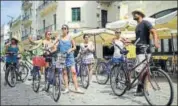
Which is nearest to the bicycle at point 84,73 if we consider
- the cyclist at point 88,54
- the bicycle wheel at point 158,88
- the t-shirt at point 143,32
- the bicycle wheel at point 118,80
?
the cyclist at point 88,54

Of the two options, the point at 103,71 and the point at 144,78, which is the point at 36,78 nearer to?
the point at 103,71

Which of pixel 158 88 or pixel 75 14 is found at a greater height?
→ pixel 75 14

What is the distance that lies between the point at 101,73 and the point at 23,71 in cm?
286

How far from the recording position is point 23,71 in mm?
13570

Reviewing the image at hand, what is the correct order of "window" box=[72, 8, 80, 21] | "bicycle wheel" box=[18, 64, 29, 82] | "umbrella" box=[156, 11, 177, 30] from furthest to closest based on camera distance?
"window" box=[72, 8, 80, 21], "bicycle wheel" box=[18, 64, 29, 82], "umbrella" box=[156, 11, 177, 30]

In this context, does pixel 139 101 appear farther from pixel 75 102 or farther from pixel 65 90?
pixel 65 90

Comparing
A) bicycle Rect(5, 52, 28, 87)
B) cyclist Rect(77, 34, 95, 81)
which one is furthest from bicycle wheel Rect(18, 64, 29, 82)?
cyclist Rect(77, 34, 95, 81)

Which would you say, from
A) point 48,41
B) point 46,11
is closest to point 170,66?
point 48,41

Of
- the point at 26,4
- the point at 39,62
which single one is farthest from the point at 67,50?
the point at 26,4

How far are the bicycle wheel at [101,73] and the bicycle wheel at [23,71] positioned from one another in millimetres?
2636

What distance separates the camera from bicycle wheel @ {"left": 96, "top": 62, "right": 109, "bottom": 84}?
13055 millimetres

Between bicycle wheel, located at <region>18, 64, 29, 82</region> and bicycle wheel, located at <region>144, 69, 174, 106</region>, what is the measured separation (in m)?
6.58

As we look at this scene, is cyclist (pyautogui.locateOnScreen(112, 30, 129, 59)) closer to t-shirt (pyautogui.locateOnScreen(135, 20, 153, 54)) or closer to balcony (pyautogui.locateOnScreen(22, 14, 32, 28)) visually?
t-shirt (pyautogui.locateOnScreen(135, 20, 153, 54))

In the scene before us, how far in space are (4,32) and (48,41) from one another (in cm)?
10495
